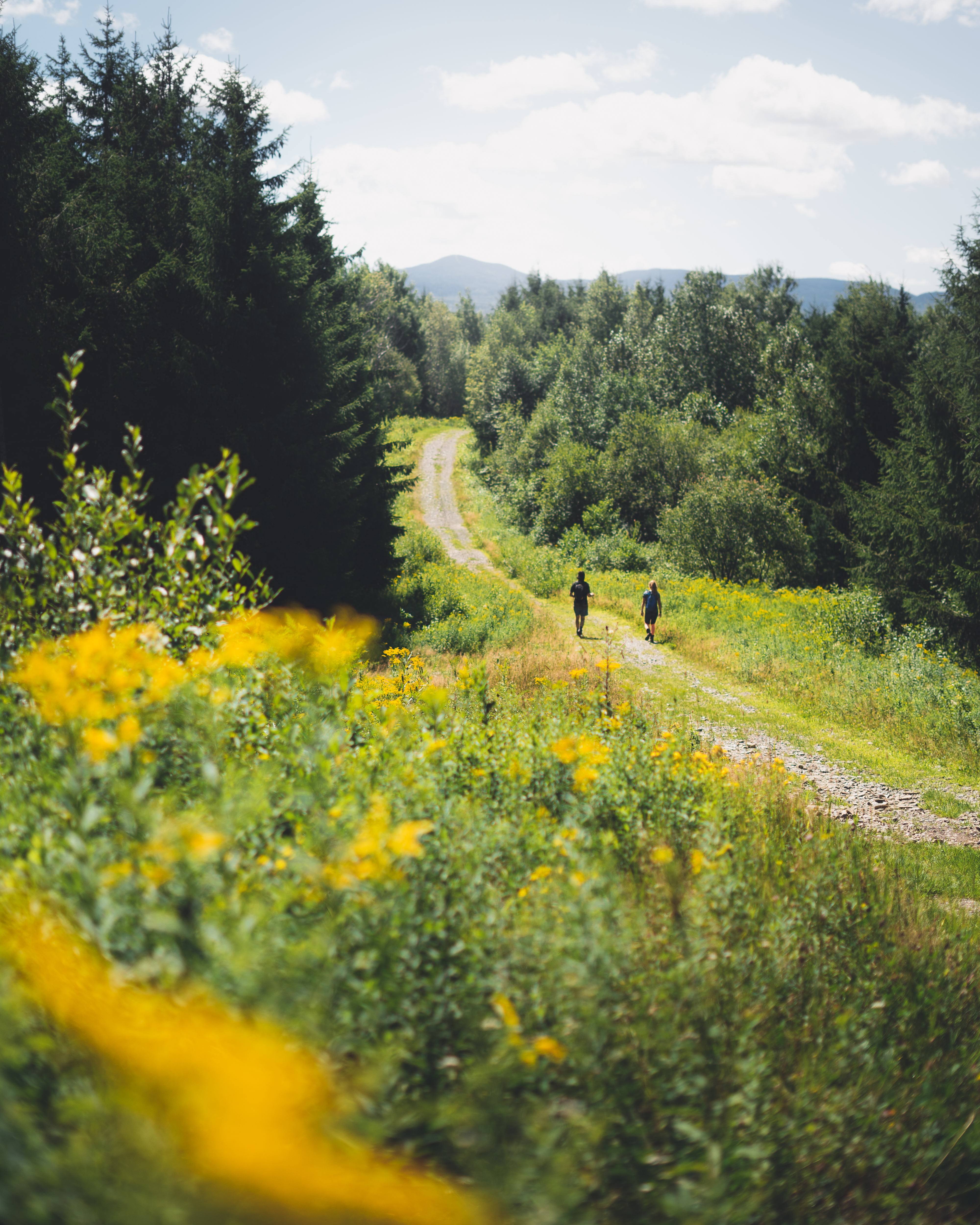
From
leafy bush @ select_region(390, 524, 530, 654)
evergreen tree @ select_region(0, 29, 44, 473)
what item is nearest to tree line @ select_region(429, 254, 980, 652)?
leafy bush @ select_region(390, 524, 530, 654)

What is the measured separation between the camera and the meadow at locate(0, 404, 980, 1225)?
2.11m

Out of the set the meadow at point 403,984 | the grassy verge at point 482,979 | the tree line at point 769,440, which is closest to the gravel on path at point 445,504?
the tree line at point 769,440

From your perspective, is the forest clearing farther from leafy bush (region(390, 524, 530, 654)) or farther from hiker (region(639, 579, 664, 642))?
hiker (region(639, 579, 664, 642))

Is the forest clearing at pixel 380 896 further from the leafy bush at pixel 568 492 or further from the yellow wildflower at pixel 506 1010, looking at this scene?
the leafy bush at pixel 568 492

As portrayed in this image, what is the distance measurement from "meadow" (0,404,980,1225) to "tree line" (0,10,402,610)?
25.3ft

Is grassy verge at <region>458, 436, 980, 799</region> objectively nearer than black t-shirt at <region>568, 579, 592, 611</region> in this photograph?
Yes

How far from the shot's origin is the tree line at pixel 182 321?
38.3ft

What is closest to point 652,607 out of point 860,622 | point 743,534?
point 860,622

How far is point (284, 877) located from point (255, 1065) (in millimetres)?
988

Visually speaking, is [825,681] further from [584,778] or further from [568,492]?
Answer: [568,492]

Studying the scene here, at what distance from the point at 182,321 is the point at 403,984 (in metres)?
13.7

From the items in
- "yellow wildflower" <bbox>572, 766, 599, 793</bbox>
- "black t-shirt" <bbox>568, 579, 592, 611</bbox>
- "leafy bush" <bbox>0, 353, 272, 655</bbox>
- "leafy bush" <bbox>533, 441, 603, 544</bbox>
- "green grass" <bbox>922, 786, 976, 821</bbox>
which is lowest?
"green grass" <bbox>922, 786, 976, 821</bbox>

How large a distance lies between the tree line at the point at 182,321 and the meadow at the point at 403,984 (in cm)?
773

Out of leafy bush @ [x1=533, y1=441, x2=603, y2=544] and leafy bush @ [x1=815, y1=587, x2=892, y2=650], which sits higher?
leafy bush @ [x1=533, y1=441, x2=603, y2=544]
